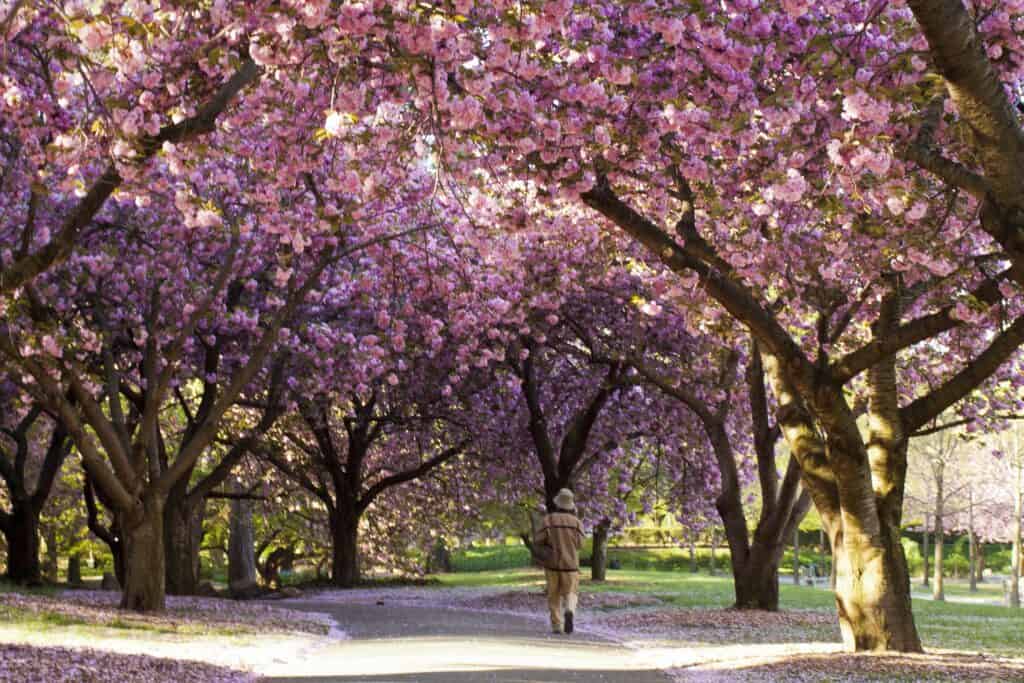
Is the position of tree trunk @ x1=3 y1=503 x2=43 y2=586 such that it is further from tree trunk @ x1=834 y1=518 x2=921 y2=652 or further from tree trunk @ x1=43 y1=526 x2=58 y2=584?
tree trunk @ x1=834 y1=518 x2=921 y2=652

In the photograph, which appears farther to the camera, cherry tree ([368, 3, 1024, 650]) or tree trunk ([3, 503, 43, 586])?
tree trunk ([3, 503, 43, 586])

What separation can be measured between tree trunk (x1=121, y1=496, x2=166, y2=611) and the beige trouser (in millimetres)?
5492

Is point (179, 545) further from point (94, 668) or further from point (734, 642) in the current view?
point (94, 668)

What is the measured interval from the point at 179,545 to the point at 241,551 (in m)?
8.77

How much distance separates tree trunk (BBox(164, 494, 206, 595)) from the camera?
21234 mm

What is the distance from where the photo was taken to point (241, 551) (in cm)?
3038

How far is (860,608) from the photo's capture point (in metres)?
11.7

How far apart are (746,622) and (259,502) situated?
2016 cm

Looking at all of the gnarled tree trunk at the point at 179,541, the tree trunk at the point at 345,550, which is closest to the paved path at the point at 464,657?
the gnarled tree trunk at the point at 179,541

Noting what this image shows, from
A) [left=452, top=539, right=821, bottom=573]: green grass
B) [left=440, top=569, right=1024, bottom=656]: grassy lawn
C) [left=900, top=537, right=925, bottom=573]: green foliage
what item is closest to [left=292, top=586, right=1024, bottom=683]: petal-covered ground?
[left=440, top=569, right=1024, bottom=656]: grassy lawn

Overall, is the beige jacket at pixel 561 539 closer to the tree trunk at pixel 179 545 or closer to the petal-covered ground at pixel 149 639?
the petal-covered ground at pixel 149 639

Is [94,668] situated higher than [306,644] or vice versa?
[94,668]

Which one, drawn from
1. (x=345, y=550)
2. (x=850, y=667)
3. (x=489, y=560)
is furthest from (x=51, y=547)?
(x=850, y=667)

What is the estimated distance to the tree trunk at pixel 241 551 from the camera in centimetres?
3009
